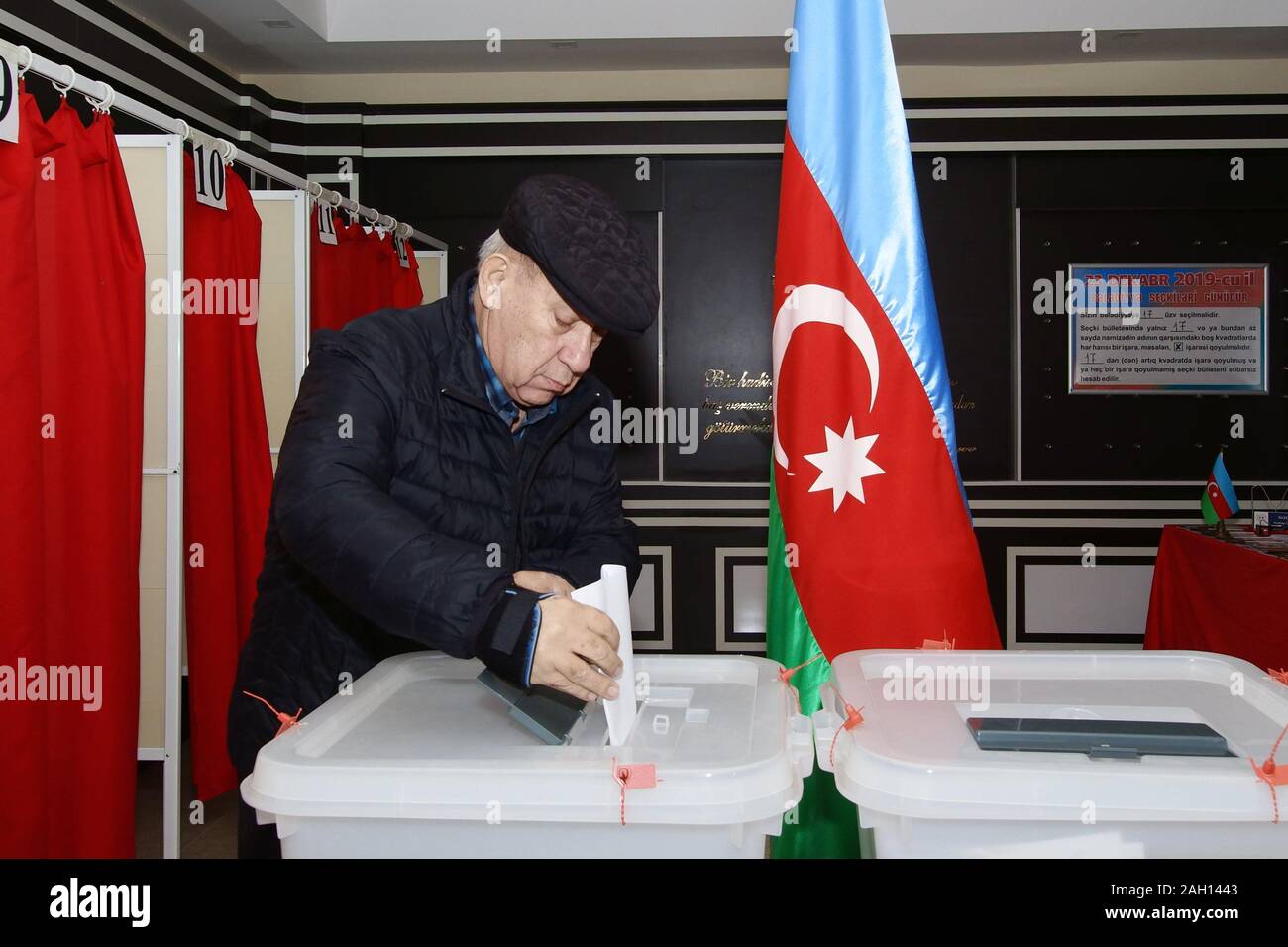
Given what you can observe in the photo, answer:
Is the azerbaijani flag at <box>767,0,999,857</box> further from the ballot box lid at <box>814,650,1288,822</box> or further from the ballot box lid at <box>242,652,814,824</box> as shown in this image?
the ballot box lid at <box>242,652,814,824</box>

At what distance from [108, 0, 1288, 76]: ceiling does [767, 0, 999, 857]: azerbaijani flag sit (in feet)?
9.20

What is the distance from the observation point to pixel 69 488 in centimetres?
215

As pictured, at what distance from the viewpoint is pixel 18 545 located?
195cm

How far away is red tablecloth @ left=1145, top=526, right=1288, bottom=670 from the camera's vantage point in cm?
298

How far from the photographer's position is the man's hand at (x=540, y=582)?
114 centimetres

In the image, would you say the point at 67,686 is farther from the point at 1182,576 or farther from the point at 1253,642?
the point at 1182,576

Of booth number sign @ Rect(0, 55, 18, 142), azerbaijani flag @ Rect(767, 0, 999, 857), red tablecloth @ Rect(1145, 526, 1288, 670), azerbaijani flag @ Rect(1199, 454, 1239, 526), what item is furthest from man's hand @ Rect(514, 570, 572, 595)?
azerbaijani flag @ Rect(1199, 454, 1239, 526)

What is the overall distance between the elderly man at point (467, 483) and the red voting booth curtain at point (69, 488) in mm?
888

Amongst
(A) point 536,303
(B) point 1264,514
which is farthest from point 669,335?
(A) point 536,303

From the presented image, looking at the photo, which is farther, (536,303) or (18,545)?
(18,545)

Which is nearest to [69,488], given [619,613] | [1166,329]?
[619,613]

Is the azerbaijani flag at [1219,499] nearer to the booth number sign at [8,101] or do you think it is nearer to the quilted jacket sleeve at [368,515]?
the quilted jacket sleeve at [368,515]

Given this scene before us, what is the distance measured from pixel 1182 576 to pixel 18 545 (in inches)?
146

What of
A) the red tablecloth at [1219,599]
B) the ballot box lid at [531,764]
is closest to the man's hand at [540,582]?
the ballot box lid at [531,764]
